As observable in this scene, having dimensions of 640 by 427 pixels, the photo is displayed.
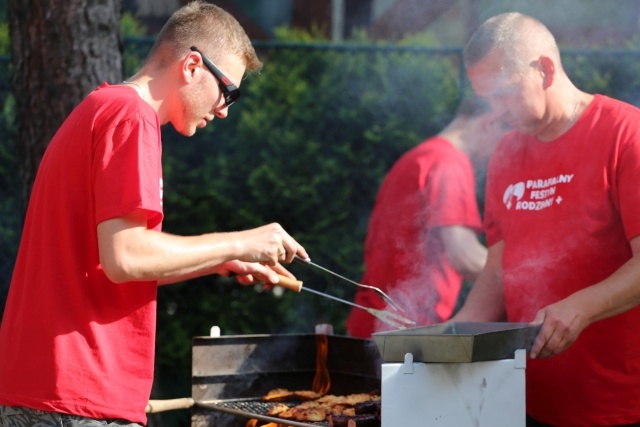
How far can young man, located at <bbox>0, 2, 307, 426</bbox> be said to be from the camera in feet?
7.93

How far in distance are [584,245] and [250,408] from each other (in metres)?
1.40

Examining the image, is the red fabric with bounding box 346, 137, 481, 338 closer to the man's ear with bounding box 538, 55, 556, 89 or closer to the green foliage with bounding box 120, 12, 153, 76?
the man's ear with bounding box 538, 55, 556, 89

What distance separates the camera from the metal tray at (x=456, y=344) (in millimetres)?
2566

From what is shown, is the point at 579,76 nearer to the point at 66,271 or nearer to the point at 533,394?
the point at 533,394

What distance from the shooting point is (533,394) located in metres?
3.18

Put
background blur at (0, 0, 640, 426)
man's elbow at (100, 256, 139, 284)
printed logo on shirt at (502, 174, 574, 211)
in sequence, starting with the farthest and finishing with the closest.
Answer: background blur at (0, 0, 640, 426) → printed logo on shirt at (502, 174, 574, 211) → man's elbow at (100, 256, 139, 284)

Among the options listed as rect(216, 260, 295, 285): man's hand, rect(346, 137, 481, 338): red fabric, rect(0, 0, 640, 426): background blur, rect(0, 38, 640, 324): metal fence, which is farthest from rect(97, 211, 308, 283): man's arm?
rect(0, 38, 640, 324): metal fence

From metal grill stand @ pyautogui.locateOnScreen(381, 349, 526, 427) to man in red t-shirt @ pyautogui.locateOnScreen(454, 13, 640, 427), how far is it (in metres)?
0.27

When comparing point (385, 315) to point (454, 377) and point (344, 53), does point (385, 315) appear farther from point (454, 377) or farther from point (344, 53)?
point (344, 53)

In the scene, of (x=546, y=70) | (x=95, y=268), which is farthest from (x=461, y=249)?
(x=95, y=268)

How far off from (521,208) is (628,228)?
0.47 m

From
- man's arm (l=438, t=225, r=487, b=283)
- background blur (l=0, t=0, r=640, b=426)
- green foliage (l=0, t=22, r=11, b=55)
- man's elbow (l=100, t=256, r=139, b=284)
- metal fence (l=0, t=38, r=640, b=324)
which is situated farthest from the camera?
green foliage (l=0, t=22, r=11, b=55)

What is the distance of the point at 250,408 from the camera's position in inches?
135

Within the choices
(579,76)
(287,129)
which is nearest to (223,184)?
(287,129)
